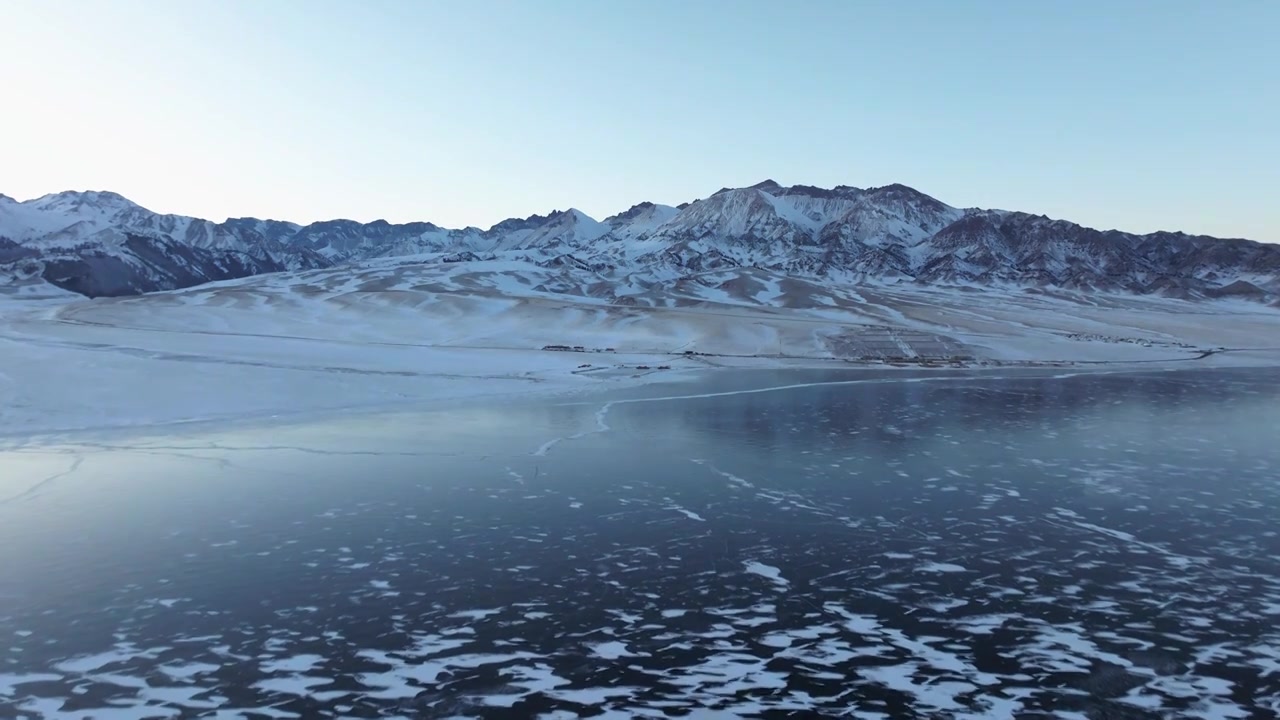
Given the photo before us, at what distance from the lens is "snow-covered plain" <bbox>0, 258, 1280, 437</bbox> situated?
3519cm

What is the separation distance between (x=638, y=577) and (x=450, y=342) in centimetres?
5989

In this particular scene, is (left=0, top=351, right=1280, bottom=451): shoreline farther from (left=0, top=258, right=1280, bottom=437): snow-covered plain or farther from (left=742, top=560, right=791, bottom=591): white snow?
(left=742, top=560, right=791, bottom=591): white snow

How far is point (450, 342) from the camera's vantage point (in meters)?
71.4

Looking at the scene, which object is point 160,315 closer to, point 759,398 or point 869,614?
point 759,398

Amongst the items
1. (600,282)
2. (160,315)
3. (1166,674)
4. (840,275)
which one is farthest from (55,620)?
(840,275)

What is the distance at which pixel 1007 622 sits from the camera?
11.9m

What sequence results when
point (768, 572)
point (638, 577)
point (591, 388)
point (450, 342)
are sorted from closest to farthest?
point (638, 577), point (768, 572), point (591, 388), point (450, 342)

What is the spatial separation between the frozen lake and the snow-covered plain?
8.56 meters

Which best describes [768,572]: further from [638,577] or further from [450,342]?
[450,342]

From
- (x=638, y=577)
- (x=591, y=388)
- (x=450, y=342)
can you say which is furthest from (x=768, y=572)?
(x=450, y=342)

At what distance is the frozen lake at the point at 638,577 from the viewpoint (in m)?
9.95

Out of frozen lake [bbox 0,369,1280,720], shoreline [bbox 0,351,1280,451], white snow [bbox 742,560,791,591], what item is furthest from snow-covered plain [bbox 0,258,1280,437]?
white snow [bbox 742,560,791,591]

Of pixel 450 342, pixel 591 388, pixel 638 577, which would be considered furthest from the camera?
pixel 450 342

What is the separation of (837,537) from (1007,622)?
4.39m
